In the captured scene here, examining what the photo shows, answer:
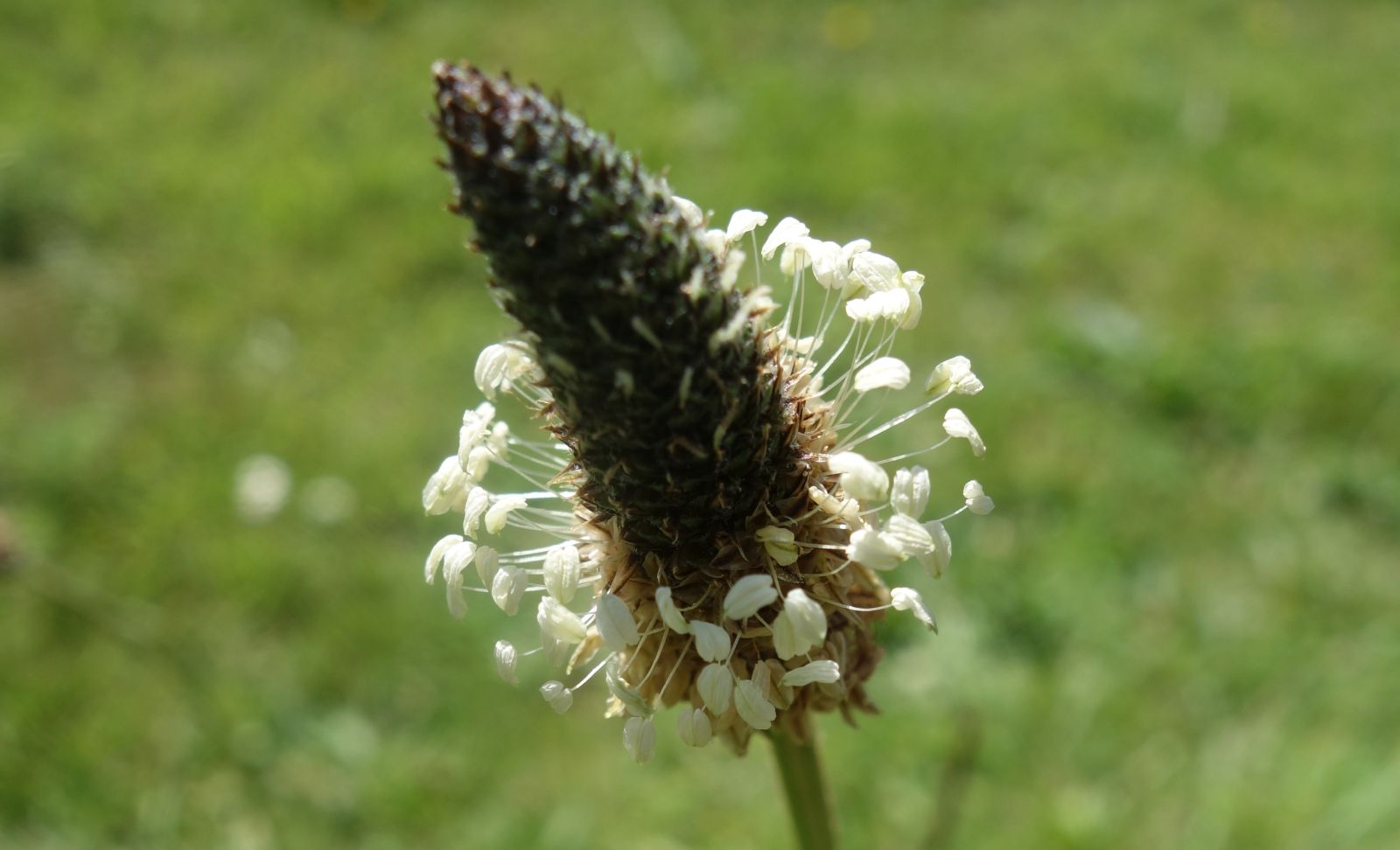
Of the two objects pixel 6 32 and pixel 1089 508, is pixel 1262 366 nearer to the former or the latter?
pixel 1089 508

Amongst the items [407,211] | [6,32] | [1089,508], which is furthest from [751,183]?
[6,32]

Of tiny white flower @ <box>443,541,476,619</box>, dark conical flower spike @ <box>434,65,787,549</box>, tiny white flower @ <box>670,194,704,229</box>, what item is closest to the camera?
dark conical flower spike @ <box>434,65,787,549</box>

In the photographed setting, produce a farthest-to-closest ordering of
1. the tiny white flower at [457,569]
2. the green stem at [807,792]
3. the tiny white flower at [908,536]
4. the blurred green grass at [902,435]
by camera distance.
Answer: the blurred green grass at [902,435], the green stem at [807,792], the tiny white flower at [457,569], the tiny white flower at [908,536]

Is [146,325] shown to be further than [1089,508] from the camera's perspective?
Yes

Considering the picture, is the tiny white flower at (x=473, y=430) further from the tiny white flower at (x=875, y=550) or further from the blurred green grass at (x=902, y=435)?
the blurred green grass at (x=902, y=435)

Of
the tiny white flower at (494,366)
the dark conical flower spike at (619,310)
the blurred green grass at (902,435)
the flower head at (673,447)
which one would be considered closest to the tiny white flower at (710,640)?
the flower head at (673,447)

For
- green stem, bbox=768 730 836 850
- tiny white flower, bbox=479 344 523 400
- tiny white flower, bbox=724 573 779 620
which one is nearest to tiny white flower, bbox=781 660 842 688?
tiny white flower, bbox=724 573 779 620

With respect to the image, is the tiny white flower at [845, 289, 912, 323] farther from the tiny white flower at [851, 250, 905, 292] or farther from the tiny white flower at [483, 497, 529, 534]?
the tiny white flower at [483, 497, 529, 534]
